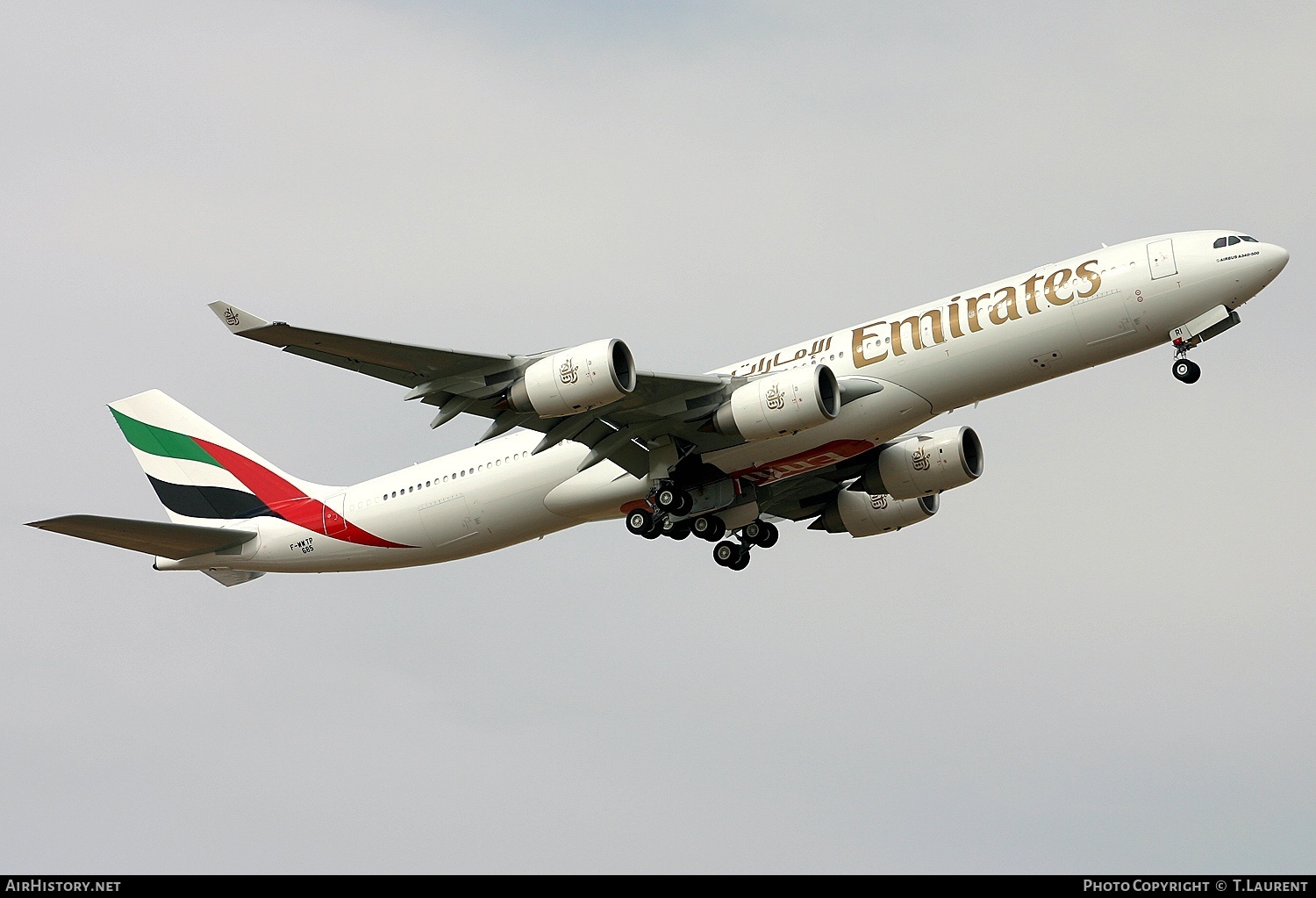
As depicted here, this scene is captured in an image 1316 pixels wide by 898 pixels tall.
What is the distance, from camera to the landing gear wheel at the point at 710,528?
38.8 metres

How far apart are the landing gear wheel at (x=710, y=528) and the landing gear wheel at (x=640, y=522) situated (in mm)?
1441

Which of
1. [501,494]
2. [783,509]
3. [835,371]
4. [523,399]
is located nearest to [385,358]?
[523,399]

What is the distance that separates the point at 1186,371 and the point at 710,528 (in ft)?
39.1

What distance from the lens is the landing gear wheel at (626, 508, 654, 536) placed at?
3753 cm

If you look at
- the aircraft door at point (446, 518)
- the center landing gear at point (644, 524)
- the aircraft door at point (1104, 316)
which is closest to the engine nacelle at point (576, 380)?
the center landing gear at point (644, 524)

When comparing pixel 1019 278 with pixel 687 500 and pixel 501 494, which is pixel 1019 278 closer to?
pixel 687 500

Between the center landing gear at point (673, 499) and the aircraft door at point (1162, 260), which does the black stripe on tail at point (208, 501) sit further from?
the aircraft door at point (1162, 260)

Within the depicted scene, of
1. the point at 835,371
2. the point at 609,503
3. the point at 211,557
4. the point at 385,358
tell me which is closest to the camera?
the point at 385,358

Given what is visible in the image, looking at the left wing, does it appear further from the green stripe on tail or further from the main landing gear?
the green stripe on tail

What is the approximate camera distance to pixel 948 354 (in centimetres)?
3391

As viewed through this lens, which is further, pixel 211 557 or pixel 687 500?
pixel 211 557

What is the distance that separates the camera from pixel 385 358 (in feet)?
107

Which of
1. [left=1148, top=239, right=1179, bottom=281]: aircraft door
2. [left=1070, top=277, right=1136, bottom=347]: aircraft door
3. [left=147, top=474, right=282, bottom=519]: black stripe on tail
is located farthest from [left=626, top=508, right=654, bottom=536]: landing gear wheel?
[left=1148, top=239, right=1179, bottom=281]: aircraft door

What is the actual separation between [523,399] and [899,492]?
11.3 m
